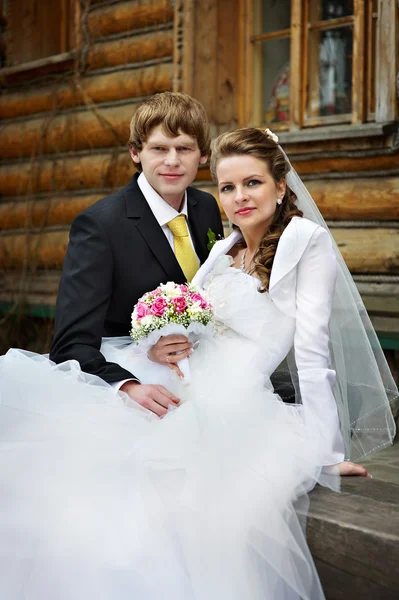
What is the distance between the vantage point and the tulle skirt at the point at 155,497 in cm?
188

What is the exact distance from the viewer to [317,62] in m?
5.30

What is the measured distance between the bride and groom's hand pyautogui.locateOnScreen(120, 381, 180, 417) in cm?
4

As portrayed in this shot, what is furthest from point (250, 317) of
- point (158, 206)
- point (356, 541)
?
point (356, 541)

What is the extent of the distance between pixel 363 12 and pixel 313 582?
4.04 metres

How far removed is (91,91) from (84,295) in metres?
4.08

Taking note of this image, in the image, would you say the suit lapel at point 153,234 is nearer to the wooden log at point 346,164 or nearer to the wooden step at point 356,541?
the wooden step at point 356,541

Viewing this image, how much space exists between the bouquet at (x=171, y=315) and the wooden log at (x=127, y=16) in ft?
12.8

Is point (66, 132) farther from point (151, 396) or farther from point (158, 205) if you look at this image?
point (151, 396)

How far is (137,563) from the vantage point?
1863 millimetres

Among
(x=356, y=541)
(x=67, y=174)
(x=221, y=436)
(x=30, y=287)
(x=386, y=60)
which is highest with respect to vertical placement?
(x=386, y=60)

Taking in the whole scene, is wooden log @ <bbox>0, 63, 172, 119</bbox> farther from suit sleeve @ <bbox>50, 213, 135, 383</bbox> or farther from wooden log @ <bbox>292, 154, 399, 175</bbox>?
suit sleeve @ <bbox>50, 213, 135, 383</bbox>

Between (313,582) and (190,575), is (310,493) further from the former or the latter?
(190,575)

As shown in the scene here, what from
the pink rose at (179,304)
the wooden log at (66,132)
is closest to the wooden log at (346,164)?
the wooden log at (66,132)

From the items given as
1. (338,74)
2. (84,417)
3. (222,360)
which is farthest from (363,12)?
(84,417)
